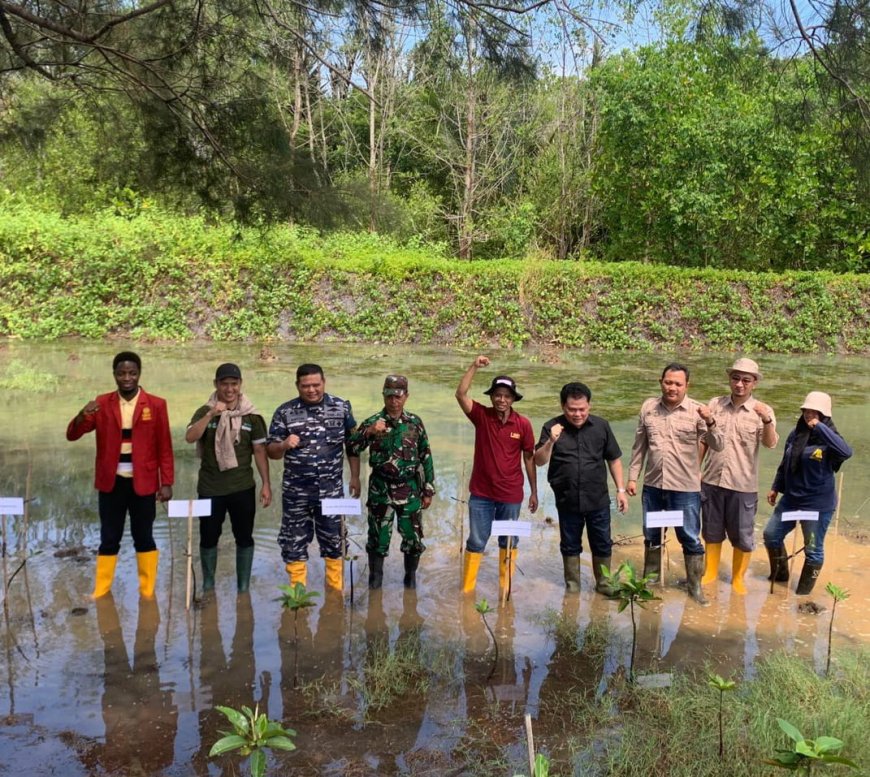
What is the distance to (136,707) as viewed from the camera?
355 cm

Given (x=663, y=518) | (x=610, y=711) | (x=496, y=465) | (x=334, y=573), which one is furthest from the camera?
(x=334, y=573)

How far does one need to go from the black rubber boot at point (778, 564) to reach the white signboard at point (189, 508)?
3428 millimetres

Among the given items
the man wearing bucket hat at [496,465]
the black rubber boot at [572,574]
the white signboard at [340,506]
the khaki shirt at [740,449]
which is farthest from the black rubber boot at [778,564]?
the white signboard at [340,506]

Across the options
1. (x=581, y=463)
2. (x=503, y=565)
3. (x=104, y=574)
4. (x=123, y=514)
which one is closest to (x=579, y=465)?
(x=581, y=463)

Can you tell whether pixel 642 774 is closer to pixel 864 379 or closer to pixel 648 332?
pixel 864 379

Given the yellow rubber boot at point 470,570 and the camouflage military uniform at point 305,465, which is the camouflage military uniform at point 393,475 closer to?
the camouflage military uniform at point 305,465

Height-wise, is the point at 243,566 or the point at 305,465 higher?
the point at 305,465

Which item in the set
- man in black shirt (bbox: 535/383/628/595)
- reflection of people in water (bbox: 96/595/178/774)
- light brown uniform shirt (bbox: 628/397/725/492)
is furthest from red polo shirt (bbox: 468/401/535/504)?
reflection of people in water (bbox: 96/595/178/774)

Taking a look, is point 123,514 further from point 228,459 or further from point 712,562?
point 712,562

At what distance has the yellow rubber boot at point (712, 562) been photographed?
512 cm

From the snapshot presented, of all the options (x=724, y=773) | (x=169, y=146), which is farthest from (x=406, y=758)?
(x=169, y=146)

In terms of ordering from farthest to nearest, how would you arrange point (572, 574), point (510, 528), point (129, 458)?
point (572, 574) → point (129, 458) → point (510, 528)

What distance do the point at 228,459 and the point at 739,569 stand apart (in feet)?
10.3

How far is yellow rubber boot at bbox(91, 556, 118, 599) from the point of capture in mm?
4645
